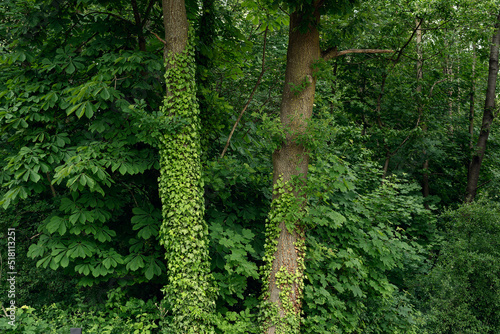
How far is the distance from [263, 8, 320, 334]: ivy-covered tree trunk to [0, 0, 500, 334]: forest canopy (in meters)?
0.02

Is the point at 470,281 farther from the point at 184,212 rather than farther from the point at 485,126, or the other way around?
the point at 485,126

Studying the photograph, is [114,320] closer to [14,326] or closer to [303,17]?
[14,326]

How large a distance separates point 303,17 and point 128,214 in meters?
4.72

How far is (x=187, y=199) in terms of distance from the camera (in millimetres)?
5605

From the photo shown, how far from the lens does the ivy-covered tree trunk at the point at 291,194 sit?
588 cm

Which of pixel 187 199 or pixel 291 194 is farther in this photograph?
pixel 291 194

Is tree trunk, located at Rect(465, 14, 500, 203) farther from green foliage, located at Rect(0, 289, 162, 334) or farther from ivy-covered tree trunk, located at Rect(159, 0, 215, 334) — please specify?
green foliage, located at Rect(0, 289, 162, 334)

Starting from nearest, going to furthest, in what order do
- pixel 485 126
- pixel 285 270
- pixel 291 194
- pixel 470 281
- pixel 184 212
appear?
pixel 184 212 → pixel 285 270 → pixel 291 194 → pixel 470 281 → pixel 485 126

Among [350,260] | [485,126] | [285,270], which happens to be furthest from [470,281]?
[485,126]

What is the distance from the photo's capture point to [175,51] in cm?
579

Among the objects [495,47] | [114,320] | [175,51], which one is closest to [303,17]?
[175,51]

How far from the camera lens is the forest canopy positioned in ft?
18.3

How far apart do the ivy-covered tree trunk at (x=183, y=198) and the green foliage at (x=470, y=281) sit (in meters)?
4.23

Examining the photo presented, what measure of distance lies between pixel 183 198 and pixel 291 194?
1.74 m
